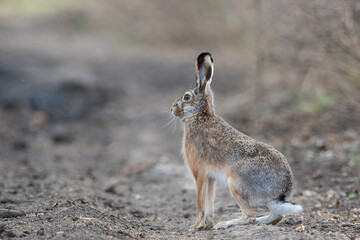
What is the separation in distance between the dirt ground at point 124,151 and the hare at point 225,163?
26 cm

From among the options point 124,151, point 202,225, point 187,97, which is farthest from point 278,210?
point 124,151

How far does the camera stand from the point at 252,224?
515cm

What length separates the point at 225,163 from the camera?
17.7 feet

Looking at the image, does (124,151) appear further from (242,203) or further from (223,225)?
(242,203)

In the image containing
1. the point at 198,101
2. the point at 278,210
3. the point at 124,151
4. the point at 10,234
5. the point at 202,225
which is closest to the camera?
the point at 10,234

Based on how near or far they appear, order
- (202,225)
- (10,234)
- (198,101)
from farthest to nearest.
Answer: (198,101) → (202,225) → (10,234)

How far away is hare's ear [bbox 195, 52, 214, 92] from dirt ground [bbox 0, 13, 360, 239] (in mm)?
1559

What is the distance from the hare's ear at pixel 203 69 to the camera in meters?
5.82

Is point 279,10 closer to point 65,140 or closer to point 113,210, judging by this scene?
point 65,140

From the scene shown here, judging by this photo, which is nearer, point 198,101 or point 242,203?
point 242,203

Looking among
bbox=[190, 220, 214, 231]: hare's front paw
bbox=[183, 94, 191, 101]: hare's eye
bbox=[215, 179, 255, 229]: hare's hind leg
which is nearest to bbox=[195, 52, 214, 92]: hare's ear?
bbox=[183, 94, 191, 101]: hare's eye

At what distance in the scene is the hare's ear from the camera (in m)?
5.82

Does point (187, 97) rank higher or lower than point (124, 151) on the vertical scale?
lower

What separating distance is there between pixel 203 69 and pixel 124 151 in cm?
511
